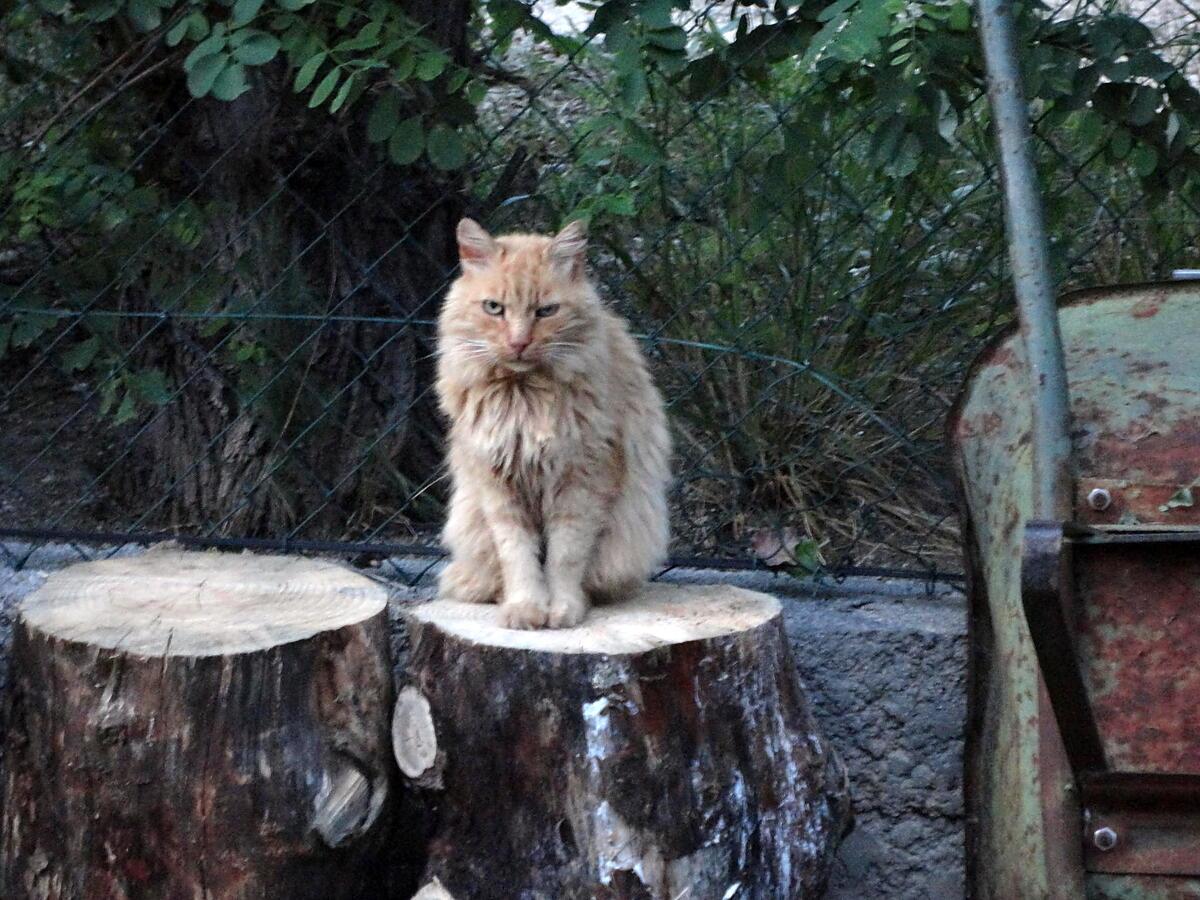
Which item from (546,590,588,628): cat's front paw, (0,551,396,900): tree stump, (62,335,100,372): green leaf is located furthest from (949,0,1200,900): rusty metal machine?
(62,335,100,372): green leaf

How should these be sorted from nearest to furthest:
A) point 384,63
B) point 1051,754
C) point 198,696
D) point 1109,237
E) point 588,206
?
1. point 1051,754
2. point 198,696
3. point 384,63
4. point 588,206
5. point 1109,237

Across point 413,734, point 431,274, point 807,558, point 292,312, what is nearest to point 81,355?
point 292,312

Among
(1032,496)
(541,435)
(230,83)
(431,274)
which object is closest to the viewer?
(1032,496)

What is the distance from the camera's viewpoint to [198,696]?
2.38m

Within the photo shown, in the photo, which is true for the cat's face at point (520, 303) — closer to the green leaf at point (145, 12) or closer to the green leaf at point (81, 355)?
the green leaf at point (145, 12)

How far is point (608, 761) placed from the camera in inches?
95.3

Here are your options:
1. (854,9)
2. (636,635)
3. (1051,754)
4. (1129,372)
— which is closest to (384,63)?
(854,9)

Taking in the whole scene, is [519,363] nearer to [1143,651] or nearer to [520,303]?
[520,303]

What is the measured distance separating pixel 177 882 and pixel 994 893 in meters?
1.40

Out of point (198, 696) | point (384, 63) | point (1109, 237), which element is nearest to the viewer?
point (198, 696)

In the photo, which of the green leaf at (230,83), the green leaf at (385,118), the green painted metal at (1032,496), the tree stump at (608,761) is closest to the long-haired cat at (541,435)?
the tree stump at (608,761)

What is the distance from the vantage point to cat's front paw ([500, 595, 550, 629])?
8.55 feet

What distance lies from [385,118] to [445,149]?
→ 5.6 inches

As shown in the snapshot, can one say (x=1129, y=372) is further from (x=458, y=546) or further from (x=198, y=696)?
(x=198, y=696)
